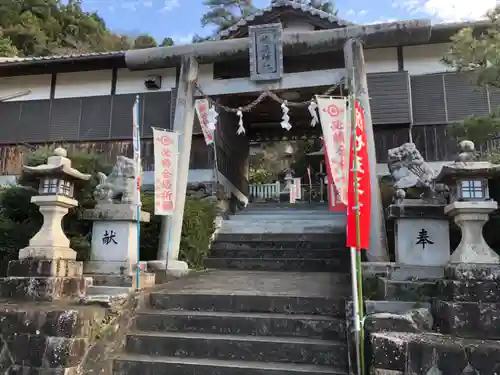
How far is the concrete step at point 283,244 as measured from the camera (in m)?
9.82

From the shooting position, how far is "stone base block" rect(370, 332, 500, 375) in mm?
3984

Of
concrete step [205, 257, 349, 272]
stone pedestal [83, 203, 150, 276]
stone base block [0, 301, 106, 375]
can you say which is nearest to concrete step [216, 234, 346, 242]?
concrete step [205, 257, 349, 272]

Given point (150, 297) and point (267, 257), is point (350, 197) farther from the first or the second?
point (267, 257)

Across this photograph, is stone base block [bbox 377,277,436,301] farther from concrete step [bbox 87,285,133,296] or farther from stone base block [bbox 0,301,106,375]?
stone base block [bbox 0,301,106,375]

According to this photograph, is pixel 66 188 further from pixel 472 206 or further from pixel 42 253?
pixel 472 206

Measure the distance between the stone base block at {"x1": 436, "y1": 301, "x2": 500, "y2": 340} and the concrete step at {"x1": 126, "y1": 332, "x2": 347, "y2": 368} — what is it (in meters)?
1.22

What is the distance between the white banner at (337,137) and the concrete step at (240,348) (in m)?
1.83

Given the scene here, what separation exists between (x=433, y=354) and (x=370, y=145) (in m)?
5.07

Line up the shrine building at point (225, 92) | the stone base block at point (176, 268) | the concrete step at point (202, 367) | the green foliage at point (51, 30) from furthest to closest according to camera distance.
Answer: the green foliage at point (51, 30) → the shrine building at point (225, 92) → the stone base block at point (176, 268) → the concrete step at point (202, 367)

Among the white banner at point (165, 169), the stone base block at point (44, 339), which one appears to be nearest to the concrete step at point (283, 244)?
the white banner at point (165, 169)

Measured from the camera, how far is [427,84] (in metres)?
11.9

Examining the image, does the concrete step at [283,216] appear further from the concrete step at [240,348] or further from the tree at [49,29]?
the tree at [49,29]

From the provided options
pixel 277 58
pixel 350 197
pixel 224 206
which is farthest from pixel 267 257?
pixel 350 197

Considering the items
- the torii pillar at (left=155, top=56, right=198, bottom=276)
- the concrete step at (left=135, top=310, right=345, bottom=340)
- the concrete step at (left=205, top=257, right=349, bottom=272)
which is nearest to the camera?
the concrete step at (left=135, top=310, right=345, bottom=340)
